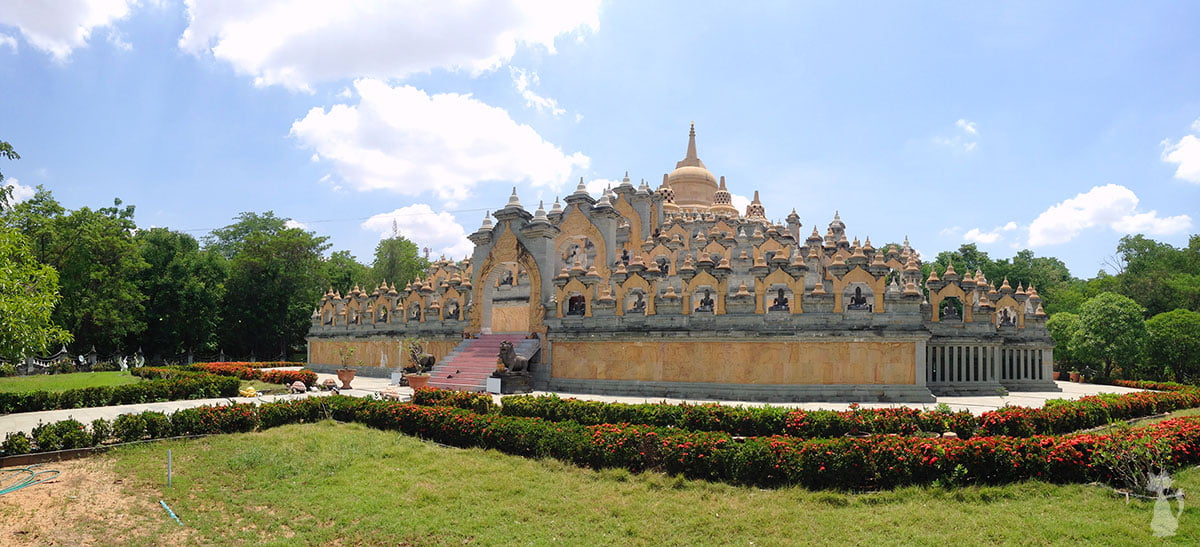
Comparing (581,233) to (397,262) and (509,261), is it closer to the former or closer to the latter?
(509,261)

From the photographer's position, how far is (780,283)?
74.5ft

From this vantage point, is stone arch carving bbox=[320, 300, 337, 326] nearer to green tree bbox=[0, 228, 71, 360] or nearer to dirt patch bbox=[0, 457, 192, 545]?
green tree bbox=[0, 228, 71, 360]

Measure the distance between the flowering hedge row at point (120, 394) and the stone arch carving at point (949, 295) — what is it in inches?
1034

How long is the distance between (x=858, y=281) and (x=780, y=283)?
249cm

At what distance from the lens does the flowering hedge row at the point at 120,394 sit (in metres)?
18.4

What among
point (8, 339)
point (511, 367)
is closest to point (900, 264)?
point (511, 367)

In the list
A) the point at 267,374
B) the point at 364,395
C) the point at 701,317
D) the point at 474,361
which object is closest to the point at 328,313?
the point at 267,374

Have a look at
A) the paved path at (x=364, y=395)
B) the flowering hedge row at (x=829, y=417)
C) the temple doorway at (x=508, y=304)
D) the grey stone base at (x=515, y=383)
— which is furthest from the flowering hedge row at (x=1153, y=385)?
the temple doorway at (x=508, y=304)

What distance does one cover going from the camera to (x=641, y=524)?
970cm

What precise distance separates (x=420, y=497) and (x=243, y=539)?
2610mm

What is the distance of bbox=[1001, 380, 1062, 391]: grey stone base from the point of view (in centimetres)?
2797

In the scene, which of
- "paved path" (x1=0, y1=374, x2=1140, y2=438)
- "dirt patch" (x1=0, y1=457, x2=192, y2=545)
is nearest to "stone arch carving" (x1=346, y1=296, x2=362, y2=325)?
"paved path" (x1=0, y1=374, x2=1140, y2=438)

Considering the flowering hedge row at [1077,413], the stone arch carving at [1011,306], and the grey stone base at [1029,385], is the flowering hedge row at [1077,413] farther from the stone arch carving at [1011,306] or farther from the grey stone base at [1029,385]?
the stone arch carving at [1011,306]

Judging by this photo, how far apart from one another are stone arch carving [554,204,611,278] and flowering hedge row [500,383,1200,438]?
46.4ft
